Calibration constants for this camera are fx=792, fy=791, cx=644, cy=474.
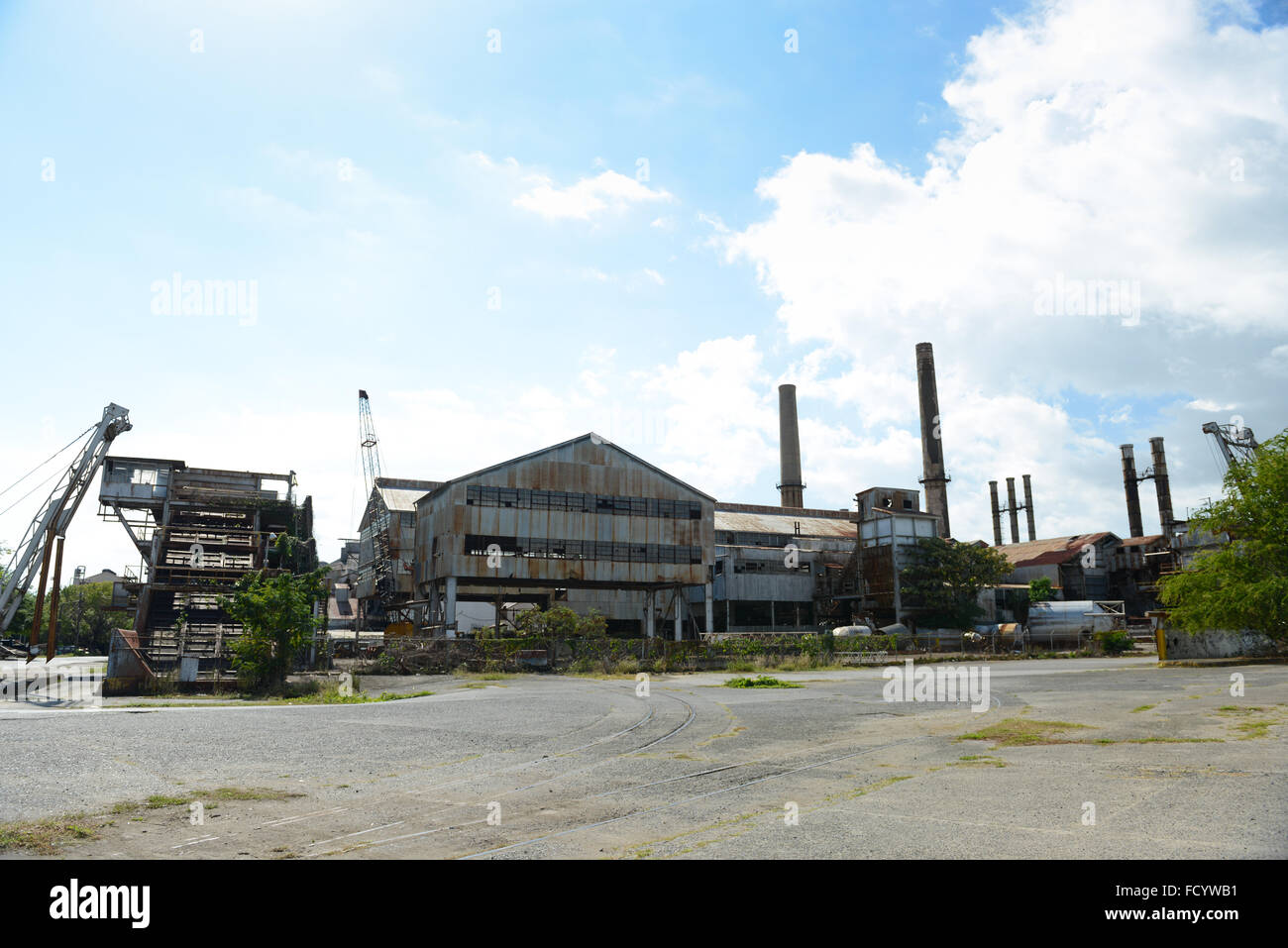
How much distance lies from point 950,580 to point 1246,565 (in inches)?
1012

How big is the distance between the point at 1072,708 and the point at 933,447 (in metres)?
56.0

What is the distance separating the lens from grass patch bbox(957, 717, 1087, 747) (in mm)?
12570

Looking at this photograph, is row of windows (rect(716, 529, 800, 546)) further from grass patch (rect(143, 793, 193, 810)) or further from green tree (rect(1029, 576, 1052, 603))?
grass patch (rect(143, 793, 193, 810))

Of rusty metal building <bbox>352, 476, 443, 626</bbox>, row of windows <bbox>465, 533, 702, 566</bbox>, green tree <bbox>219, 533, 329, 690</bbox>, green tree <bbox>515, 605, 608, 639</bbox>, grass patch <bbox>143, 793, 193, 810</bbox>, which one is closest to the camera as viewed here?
grass patch <bbox>143, 793, 193, 810</bbox>

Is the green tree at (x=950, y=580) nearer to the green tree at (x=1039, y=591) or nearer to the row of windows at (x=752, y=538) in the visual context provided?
the green tree at (x=1039, y=591)

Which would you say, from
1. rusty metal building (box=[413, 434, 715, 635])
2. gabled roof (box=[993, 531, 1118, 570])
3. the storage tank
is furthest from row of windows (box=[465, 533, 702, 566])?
gabled roof (box=[993, 531, 1118, 570])

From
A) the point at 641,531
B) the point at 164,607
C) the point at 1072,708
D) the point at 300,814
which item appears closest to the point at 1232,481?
the point at 1072,708

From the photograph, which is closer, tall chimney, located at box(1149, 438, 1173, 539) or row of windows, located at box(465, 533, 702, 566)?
row of windows, located at box(465, 533, 702, 566)

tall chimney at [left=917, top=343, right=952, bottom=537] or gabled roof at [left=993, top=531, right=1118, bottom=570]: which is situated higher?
tall chimney at [left=917, top=343, right=952, bottom=537]

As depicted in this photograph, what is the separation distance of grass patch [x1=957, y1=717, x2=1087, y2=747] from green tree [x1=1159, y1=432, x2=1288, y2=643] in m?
24.2

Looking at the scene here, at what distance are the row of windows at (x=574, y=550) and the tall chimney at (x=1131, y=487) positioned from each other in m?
57.2
